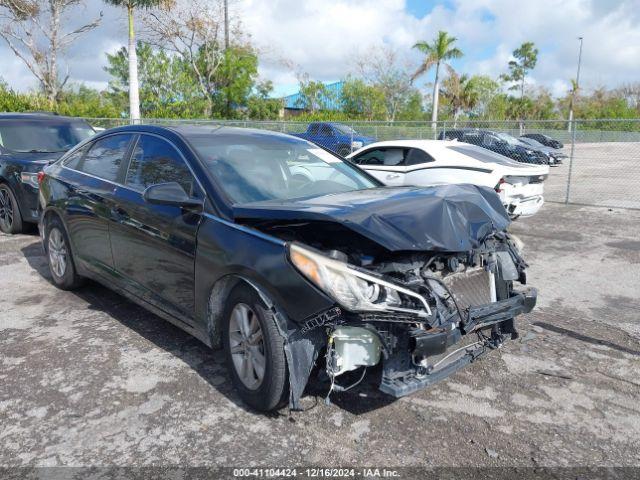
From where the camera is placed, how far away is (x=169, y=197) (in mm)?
3459

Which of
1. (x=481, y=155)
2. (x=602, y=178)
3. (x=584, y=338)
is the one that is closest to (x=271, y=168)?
(x=584, y=338)

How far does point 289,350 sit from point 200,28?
114ft

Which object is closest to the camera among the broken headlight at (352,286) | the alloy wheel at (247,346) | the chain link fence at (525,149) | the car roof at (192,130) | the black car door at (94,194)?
the broken headlight at (352,286)

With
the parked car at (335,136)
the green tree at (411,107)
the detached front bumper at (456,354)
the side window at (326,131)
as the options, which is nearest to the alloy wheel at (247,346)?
the detached front bumper at (456,354)

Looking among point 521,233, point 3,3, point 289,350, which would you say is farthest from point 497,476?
point 3,3

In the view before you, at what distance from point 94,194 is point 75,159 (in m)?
0.89

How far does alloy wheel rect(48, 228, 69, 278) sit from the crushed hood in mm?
2827

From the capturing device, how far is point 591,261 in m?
7.00

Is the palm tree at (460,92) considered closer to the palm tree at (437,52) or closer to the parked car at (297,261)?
the palm tree at (437,52)

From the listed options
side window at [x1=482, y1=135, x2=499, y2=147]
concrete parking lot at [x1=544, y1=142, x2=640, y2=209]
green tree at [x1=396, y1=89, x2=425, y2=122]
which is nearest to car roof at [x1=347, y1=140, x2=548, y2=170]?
concrete parking lot at [x1=544, y1=142, x2=640, y2=209]

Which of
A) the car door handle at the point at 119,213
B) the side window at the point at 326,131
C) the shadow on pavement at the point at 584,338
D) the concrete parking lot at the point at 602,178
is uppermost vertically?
the side window at the point at 326,131

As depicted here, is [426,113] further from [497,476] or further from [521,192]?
[497,476]

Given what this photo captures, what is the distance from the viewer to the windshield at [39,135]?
27.3 ft

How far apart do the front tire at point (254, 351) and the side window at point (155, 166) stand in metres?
0.96
